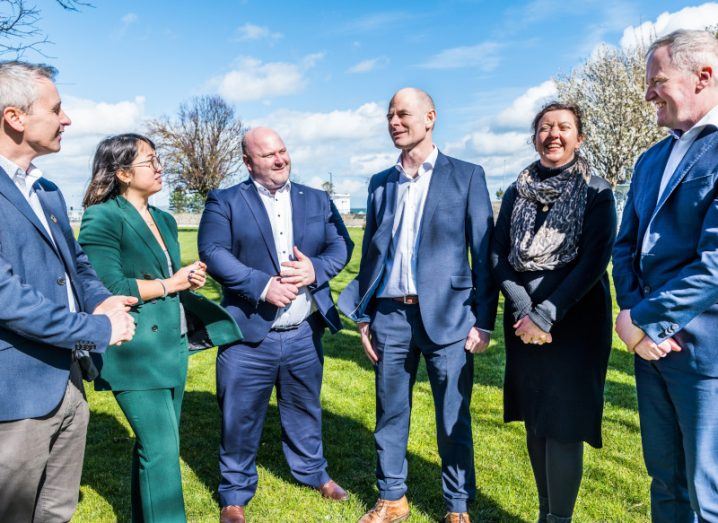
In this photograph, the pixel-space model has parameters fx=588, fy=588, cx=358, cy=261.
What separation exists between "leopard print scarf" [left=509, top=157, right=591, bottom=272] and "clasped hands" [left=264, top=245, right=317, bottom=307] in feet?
4.65

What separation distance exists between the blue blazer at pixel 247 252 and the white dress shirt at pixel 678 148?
2126 mm

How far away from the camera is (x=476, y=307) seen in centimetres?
363

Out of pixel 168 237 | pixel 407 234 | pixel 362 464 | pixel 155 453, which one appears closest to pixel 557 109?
pixel 407 234

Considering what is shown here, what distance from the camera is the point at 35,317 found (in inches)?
89.9

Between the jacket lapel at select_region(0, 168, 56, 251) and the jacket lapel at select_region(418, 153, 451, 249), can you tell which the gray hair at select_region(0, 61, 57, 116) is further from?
the jacket lapel at select_region(418, 153, 451, 249)

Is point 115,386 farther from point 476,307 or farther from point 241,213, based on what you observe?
point 476,307

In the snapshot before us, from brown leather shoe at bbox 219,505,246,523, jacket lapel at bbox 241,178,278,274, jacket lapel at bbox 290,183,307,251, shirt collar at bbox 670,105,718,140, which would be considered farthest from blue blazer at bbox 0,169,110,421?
shirt collar at bbox 670,105,718,140

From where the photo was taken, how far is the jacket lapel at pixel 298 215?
13.6ft

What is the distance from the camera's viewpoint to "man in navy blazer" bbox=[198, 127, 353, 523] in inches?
154

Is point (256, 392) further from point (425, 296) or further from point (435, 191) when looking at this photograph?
point (435, 191)

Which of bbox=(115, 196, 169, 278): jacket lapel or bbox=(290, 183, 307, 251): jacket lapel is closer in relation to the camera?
bbox=(115, 196, 169, 278): jacket lapel

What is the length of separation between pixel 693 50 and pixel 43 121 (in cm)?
273

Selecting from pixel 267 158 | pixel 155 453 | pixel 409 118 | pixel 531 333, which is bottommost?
pixel 155 453

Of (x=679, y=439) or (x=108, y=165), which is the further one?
(x=108, y=165)
